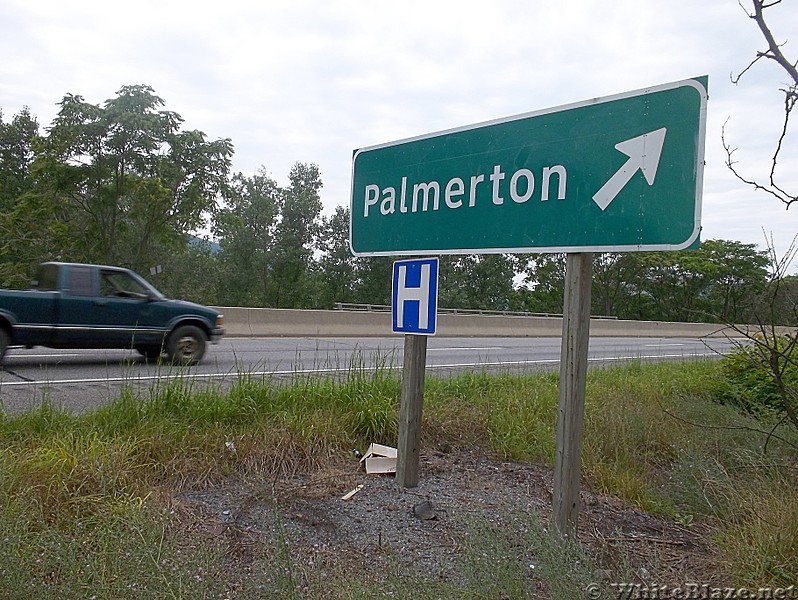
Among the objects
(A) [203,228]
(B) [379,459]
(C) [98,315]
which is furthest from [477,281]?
(B) [379,459]

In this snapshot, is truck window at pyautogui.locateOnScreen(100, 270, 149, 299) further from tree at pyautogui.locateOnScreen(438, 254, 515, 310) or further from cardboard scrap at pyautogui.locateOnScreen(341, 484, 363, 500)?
tree at pyautogui.locateOnScreen(438, 254, 515, 310)

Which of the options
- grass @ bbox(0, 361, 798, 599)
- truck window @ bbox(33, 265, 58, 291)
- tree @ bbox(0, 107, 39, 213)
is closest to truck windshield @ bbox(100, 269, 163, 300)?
truck window @ bbox(33, 265, 58, 291)

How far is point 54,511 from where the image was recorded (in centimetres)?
344

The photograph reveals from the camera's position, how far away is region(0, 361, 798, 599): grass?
2732 millimetres

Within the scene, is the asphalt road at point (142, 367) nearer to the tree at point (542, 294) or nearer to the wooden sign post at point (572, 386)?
the wooden sign post at point (572, 386)

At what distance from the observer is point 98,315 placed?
10.7 m

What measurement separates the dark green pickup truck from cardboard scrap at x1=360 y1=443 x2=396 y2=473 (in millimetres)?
6165

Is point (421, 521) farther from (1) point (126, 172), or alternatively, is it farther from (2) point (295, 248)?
(2) point (295, 248)

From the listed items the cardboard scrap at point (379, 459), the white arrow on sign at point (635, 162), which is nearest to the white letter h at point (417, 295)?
the cardboard scrap at point (379, 459)

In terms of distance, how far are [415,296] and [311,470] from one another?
4.58 feet

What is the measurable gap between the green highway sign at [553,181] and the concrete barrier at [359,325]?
10.2 m

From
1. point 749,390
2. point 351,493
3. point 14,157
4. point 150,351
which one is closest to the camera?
point 351,493

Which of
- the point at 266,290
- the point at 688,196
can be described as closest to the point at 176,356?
the point at 688,196

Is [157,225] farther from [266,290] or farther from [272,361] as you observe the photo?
[272,361]
